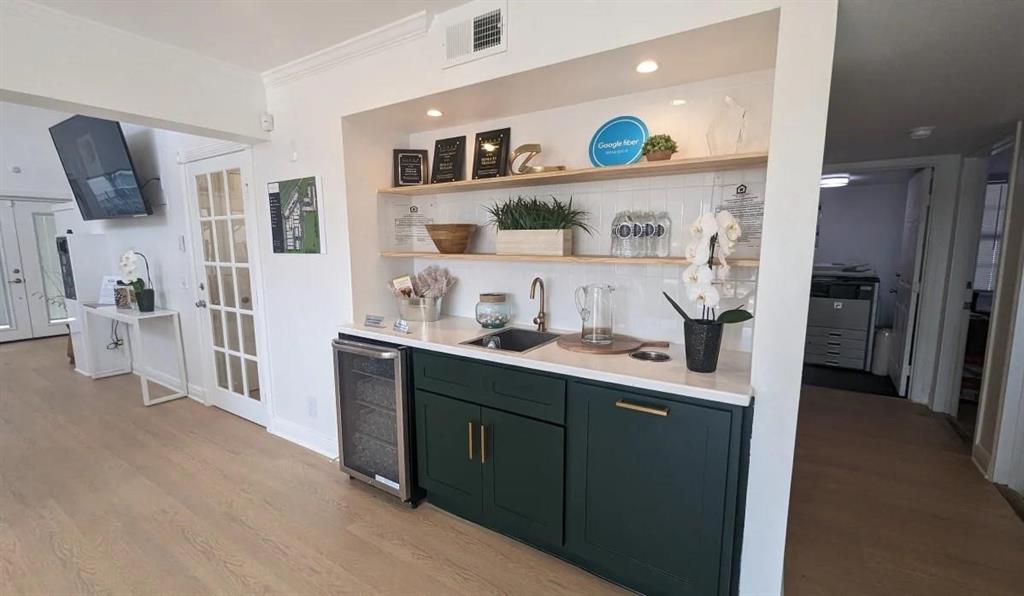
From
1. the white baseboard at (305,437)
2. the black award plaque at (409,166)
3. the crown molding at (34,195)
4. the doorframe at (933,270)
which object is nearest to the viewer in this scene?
the black award plaque at (409,166)

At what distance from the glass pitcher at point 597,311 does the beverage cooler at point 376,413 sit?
0.93m

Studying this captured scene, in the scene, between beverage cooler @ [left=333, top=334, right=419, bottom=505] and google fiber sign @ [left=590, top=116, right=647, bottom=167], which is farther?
beverage cooler @ [left=333, top=334, right=419, bottom=505]

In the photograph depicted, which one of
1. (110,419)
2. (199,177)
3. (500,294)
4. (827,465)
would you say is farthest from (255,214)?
(827,465)

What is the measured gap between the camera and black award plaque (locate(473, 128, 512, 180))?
7.79 ft

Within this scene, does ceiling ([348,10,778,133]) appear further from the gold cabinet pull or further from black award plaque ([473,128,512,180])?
the gold cabinet pull

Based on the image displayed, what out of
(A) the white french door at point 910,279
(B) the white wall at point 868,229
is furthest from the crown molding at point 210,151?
(B) the white wall at point 868,229

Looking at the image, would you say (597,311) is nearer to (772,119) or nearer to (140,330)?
(772,119)

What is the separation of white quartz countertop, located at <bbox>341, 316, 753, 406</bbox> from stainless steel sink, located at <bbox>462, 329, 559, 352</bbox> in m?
0.08

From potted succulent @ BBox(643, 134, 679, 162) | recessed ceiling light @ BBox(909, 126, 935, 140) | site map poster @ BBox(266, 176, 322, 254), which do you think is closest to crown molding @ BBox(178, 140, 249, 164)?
site map poster @ BBox(266, 176, 322, 254)

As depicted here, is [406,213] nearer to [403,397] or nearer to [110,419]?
[403,397]

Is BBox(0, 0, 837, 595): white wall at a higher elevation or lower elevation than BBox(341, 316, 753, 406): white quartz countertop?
higher

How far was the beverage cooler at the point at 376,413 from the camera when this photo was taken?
228 cm

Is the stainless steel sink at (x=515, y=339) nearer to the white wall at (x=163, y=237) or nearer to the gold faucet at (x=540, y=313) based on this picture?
the gold faucet at (x=540, y=313)

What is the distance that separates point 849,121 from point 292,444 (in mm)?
4173
